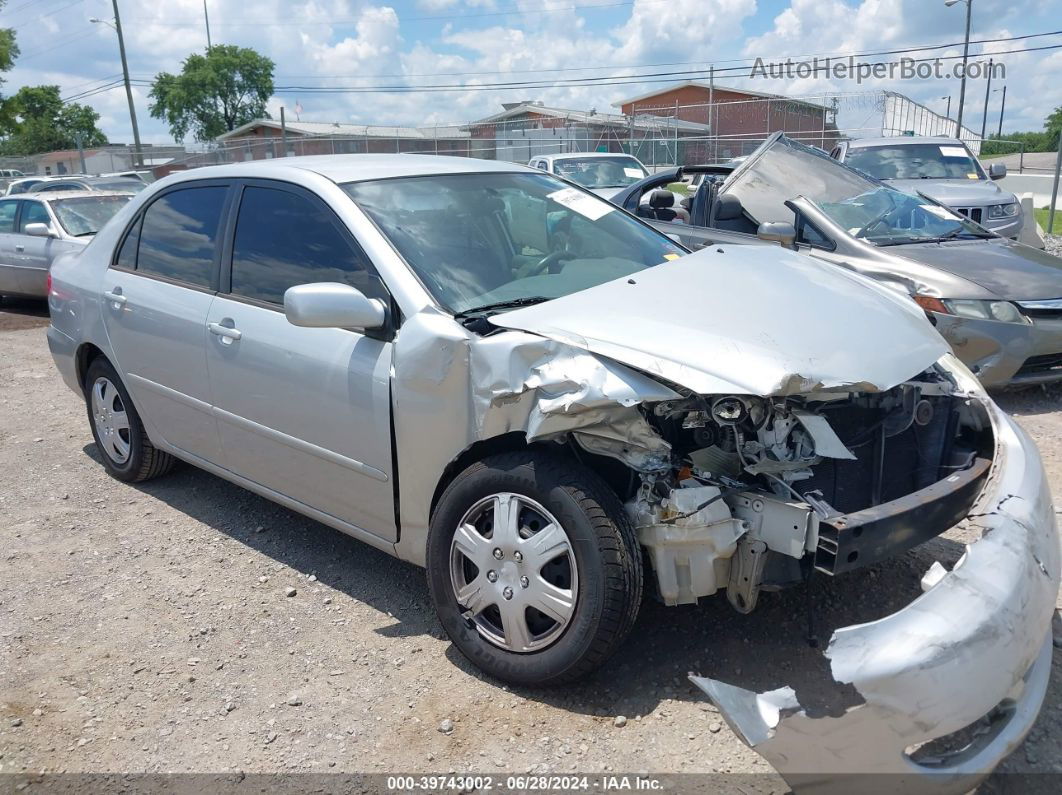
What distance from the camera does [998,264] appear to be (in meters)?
6.11

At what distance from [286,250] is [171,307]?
82 cm

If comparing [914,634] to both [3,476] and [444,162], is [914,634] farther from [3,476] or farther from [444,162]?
[3,476]

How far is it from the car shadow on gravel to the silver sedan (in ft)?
26.6

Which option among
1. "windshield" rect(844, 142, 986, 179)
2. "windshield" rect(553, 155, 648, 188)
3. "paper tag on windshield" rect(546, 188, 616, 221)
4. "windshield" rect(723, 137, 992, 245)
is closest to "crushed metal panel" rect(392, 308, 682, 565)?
"paper tag on windshield" rect(546, 188, 616, 221)

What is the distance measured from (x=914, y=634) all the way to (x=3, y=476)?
5269 mm

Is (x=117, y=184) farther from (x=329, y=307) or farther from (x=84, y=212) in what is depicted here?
(x=329, y=307)

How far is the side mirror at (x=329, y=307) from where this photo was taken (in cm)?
309

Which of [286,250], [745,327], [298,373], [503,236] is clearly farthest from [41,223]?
[745,327]

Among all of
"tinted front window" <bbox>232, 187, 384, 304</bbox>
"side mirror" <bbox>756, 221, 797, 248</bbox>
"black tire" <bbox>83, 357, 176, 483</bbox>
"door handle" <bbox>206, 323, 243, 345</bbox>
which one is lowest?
"black tire" <bbox>83, 357, 176, 483</bbox>

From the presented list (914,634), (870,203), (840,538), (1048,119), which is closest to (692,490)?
(840,538)

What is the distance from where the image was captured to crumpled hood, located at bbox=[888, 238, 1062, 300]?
225 inches

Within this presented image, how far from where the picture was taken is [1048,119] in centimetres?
7281

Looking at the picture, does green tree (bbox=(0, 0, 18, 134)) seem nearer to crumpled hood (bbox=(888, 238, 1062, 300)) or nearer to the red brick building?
the red brick building

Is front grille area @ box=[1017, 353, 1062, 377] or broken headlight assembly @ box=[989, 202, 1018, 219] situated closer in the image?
front grille area @ box=[1017, 353, 1062, 377]
